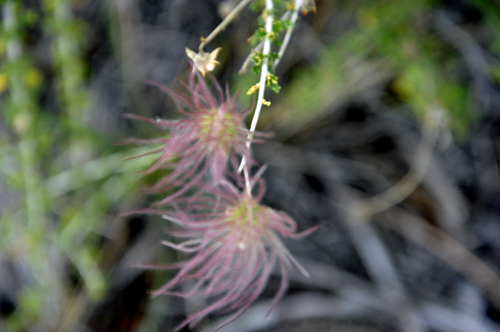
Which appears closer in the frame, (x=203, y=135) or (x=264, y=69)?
(x=264, y=69)

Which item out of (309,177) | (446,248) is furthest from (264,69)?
(446,248)

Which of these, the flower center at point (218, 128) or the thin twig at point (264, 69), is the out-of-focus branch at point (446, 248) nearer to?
the flower center at point (218, 128)

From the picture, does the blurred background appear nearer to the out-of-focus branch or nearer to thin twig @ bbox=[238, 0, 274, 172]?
the out-of-focus branch

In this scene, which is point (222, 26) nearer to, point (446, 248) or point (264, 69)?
point (264, 69)

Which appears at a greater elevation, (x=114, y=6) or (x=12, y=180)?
(x=114, y=6)

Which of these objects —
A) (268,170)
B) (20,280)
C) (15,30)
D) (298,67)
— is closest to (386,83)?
(298,67)

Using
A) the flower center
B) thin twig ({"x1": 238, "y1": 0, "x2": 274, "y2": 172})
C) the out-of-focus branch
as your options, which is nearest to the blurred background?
the out-of-focus branch

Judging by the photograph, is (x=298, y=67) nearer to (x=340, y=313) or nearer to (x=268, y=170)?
(x=268, y=170)

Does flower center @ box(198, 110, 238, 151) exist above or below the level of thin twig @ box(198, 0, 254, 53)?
below
